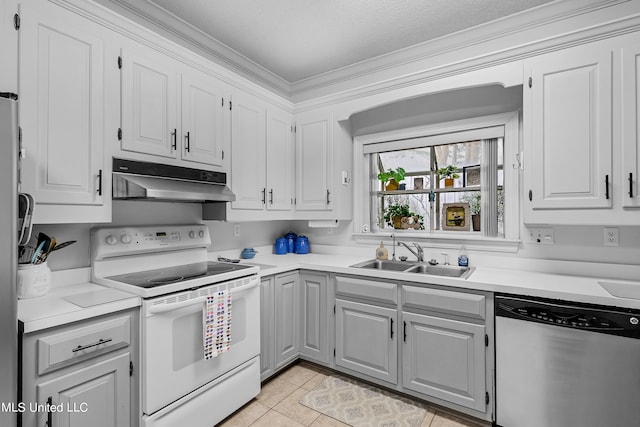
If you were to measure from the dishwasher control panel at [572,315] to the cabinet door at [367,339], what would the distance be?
74 centimetres

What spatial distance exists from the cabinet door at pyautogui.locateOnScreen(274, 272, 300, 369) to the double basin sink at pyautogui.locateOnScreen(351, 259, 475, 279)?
56 cm

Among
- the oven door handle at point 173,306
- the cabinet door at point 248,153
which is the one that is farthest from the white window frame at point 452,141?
the oven door handle at point 173,306

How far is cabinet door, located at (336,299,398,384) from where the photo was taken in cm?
228

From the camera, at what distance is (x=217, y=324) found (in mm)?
1923

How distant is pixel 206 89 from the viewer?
2.34 metres

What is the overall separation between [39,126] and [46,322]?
0.92 metres

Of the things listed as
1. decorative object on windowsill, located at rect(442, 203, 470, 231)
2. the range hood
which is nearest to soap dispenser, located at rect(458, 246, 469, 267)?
decorative object on windowsill, located at rect(442, 203, 470, 231)

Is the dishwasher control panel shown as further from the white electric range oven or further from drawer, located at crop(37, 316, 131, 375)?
drawer, located at crop(37, 316, 131, 375)

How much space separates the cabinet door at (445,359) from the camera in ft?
6.47

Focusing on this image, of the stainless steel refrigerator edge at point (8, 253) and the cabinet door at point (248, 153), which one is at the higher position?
the cabinet door at point (248, 153)

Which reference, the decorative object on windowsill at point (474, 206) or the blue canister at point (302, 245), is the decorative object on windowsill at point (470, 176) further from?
the blue canister at point (302, 245)

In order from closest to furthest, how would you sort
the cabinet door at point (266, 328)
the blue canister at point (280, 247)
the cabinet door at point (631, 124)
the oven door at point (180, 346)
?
the oven door at point (180, 346) < the cabinet door at point (631, 124) < the cabinet door at point (266, 328) < the blue canister at point (280, 247)

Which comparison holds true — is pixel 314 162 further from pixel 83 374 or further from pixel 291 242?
pixel 83 374

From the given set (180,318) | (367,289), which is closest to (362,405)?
(367,289)
